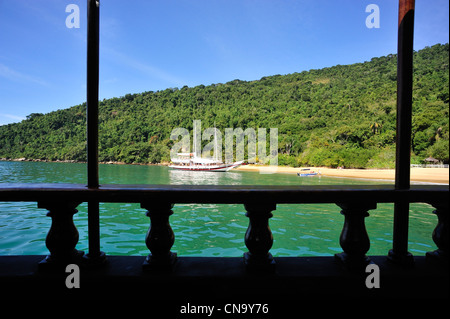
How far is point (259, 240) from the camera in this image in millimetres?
1169

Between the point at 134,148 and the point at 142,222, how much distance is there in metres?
38.3

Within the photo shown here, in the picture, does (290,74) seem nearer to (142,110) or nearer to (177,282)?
(142,110)

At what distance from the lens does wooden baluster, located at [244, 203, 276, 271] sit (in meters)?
1.17

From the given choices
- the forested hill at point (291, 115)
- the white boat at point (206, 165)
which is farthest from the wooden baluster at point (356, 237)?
the white boat at point (206, 165)

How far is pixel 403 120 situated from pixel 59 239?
1.68 meters

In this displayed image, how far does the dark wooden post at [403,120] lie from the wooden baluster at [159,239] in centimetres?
108

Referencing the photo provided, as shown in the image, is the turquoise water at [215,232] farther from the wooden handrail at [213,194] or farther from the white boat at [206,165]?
the white boat at [206,165]

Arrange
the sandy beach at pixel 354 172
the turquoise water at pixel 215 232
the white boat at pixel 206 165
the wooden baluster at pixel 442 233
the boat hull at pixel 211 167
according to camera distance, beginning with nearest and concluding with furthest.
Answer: the wooden baluster at pixel 442 233
the turquoise water at pixel 215 232
the sandy beach at pixel 354 172
the boat hull at pixel 211 167
the white boat at pixel 206 165

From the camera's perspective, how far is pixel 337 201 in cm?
117

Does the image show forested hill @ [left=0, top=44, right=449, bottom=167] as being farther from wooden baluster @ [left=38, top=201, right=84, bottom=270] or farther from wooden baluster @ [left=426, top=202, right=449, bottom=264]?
wooden baluster @ [left=426, top=202, right=449, bottom=264]

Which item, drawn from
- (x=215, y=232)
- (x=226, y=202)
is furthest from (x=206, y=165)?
(x=226, y=202)

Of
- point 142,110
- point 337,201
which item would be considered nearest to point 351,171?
point 142,110

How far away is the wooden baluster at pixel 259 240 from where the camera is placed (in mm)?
1169
